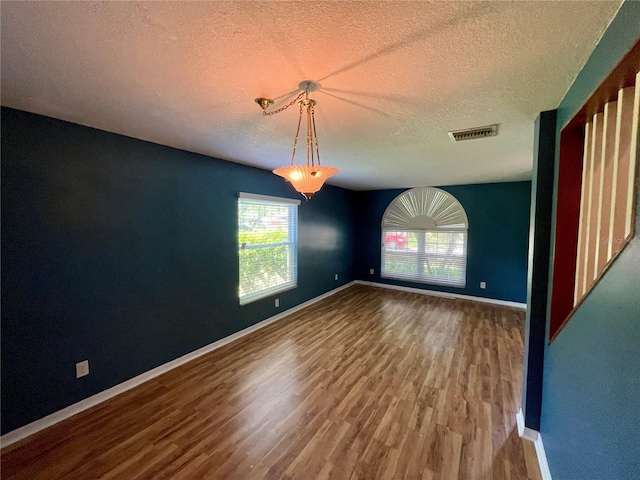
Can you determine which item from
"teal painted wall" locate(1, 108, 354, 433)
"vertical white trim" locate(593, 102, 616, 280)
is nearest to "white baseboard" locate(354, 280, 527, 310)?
"teal painted wall" locate(1, 108, 354, 433)

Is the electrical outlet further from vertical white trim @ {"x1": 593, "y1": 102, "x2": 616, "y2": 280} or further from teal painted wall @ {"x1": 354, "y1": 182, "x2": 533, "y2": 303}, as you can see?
teal painted wall @ {"x1": 354, "y1": 182, "x2": 533, "y2": 303}

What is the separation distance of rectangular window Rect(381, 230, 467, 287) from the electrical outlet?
5.21m

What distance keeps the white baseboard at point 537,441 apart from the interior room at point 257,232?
0.05 ft

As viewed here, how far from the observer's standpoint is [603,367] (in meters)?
0.98

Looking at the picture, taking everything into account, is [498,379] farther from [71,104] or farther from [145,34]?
[71,104]

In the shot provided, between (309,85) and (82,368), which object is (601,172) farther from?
(82,368)

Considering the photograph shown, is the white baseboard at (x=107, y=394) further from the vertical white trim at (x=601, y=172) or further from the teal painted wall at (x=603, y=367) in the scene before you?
the vertical white trim at (x=601, y=172)

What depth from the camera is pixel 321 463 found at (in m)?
1.61

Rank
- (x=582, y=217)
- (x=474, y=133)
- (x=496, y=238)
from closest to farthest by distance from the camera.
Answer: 1. (x=582, y=217)
2. (x=474, y=133)
3. (x=496, y=238)

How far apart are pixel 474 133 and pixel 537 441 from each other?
2358 mm

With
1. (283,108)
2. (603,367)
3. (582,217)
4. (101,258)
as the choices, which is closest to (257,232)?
(101,258)

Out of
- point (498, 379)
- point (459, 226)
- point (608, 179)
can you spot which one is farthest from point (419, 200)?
point (608, 179)

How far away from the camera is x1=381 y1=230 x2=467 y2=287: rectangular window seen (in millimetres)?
5195

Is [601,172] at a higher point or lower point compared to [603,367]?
higher
